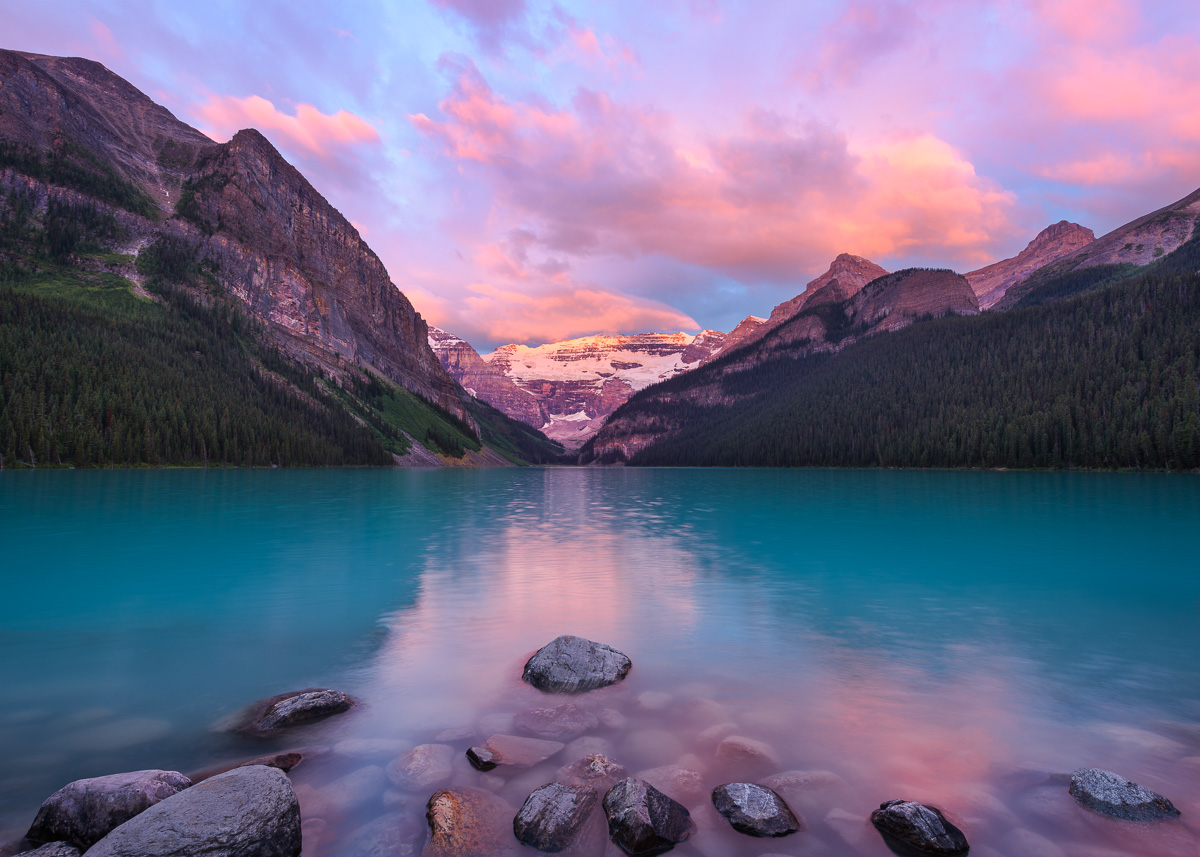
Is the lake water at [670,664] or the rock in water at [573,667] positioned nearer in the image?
the lake water at [670,664]

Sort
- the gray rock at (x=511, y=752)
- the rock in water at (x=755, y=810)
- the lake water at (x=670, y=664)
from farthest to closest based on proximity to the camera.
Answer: the gray rock at (x=511, y=752), the lake water at (x=670, y=664), the rock in water at (x=755, y=810)

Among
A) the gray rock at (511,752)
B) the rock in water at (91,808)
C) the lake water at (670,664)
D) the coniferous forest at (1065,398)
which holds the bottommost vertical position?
the lake water at (670,664)

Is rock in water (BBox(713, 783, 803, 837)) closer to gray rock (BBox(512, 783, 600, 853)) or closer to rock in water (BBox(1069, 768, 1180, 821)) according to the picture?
gray rock (BBox(512, 783, 600, 853))

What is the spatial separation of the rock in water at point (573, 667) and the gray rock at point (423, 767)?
3.39 m

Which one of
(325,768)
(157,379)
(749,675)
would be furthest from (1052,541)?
(157,379)

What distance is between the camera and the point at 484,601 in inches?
878

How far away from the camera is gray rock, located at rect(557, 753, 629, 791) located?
8773mm

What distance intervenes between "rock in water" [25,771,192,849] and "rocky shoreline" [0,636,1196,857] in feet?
0.05

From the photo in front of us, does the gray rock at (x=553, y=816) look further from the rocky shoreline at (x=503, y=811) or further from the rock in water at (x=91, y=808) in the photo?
the rock in water at (x=91, y=808)

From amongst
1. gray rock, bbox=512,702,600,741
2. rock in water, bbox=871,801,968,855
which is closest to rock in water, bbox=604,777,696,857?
rock in water, bbox=871,801,968,855

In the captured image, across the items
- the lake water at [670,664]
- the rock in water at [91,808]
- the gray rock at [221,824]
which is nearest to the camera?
the gray rock at [221,824]

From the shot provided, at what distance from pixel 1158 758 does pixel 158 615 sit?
26.7 meters

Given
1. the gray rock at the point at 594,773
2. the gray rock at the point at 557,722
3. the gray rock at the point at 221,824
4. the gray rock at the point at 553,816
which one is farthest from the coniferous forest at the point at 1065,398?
the gray rock at the point at 221,824

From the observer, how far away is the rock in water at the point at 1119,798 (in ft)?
25.7
